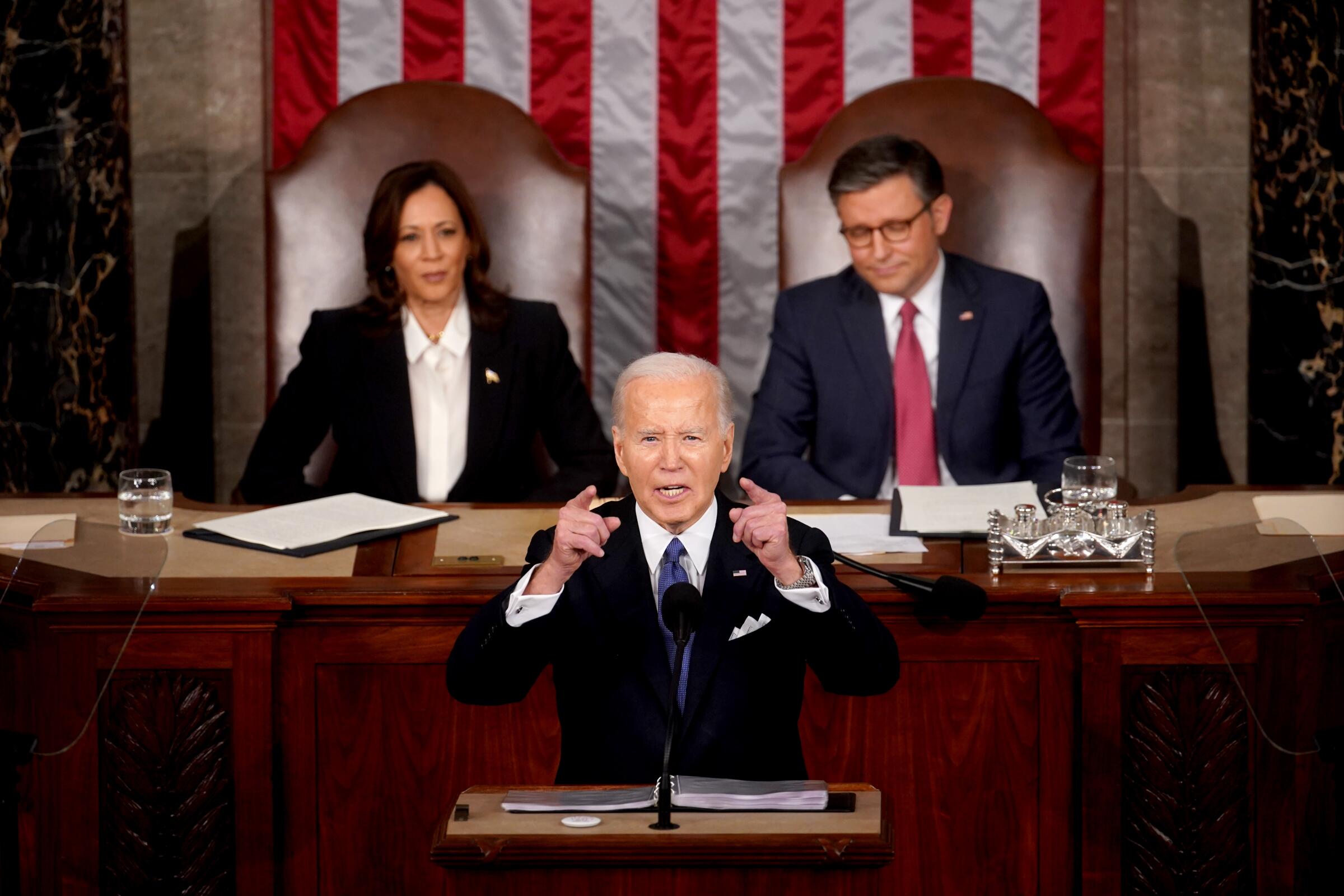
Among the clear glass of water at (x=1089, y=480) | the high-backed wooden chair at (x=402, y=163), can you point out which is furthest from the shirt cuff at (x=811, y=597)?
the high-backed wooden chair at (x=402, y=163)

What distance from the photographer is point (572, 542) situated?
91.0 inches

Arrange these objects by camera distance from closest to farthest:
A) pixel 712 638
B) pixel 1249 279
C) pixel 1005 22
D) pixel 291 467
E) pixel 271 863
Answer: pixel 712 638, pixel 271 863, pixel 291 467, pixel 1249 279, pixel 1005 22

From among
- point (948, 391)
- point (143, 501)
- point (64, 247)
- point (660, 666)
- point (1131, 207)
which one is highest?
point (1131, 207)

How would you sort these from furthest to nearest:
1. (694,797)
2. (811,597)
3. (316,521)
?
(316,521)
(811,597)
(694,797)

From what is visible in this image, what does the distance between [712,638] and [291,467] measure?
7.88 ft

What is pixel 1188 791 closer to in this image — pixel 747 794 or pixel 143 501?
pixel 747 794

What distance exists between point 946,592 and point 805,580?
527 mm

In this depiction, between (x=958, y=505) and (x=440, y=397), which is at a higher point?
(x=440, y=397)

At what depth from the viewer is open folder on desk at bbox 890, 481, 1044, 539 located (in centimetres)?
338

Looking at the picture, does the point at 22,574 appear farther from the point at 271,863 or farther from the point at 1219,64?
the point at 1219,64

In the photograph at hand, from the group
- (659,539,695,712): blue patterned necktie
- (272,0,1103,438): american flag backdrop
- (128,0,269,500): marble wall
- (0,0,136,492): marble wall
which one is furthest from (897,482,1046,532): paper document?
(128,0,269,500): marble wall

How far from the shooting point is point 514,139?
505 centimetres

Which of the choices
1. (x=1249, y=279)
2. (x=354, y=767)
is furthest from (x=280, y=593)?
(x=1249, y=279)

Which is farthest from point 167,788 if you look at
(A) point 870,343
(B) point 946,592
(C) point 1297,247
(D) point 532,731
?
(C) point 1297,247
